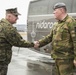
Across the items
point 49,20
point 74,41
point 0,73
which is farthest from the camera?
point 49,20

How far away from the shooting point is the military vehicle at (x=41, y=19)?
13.2m

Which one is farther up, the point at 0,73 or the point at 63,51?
the point at 63,51

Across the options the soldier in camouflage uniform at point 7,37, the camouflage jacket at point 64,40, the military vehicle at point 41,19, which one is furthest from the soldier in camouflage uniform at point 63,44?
the military vehicle at point 41,19

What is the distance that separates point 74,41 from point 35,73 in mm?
4303

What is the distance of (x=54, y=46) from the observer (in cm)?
597

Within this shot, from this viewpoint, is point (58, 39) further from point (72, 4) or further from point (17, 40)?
point (72, 4)

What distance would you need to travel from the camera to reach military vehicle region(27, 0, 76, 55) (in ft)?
43.3

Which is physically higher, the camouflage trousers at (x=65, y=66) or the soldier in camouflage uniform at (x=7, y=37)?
the soldier in camouflage uniform at (x=7, y=37)

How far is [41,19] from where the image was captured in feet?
46.3

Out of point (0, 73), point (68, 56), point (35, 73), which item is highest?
point (68, 56)

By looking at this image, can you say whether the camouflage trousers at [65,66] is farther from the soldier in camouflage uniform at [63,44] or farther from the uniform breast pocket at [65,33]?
the uniform breast pocket at [65,33]

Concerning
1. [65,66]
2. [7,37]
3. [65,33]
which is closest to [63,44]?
[65,33]

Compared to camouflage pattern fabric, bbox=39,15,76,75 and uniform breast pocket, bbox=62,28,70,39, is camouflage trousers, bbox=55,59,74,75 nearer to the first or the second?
camouflage pattern fabric, bbox=39,15,76,75

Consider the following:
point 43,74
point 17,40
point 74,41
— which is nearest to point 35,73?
point 43,74
